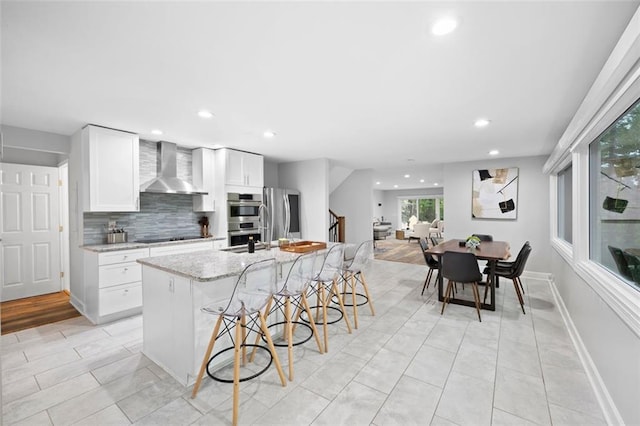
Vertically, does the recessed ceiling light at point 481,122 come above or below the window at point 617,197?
above

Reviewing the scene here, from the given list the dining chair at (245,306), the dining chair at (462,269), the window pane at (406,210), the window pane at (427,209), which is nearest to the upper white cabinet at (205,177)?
the dining chair at (245,306)

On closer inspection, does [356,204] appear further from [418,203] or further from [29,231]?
[418,203]

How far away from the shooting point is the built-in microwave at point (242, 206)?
4.80m

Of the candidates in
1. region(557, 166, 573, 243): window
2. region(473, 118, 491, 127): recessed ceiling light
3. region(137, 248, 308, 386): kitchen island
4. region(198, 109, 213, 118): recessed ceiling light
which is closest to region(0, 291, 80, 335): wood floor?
region(137, 248, 308, 386): kitchen island

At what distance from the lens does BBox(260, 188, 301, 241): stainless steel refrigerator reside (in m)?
5.35

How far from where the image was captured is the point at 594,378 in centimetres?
223

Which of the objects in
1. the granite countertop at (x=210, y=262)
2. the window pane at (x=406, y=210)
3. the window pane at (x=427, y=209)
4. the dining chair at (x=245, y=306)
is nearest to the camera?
the dining chair at (x=245, y=306)

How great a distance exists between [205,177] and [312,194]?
208 centimetres

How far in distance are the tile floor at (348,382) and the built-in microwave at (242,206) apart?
2.06 meters

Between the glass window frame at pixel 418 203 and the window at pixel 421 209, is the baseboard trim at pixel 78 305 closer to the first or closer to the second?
the window at pixel 421 209

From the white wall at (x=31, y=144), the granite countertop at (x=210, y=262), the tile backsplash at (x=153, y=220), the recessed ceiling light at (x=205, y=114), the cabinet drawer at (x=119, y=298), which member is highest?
the recessed ceiling light at (x=205, y=114)

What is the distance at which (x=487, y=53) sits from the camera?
6.44 ft

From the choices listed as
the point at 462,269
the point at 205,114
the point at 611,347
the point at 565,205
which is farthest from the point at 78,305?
the point at 565,205

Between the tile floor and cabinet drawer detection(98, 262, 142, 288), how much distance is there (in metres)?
0.51
